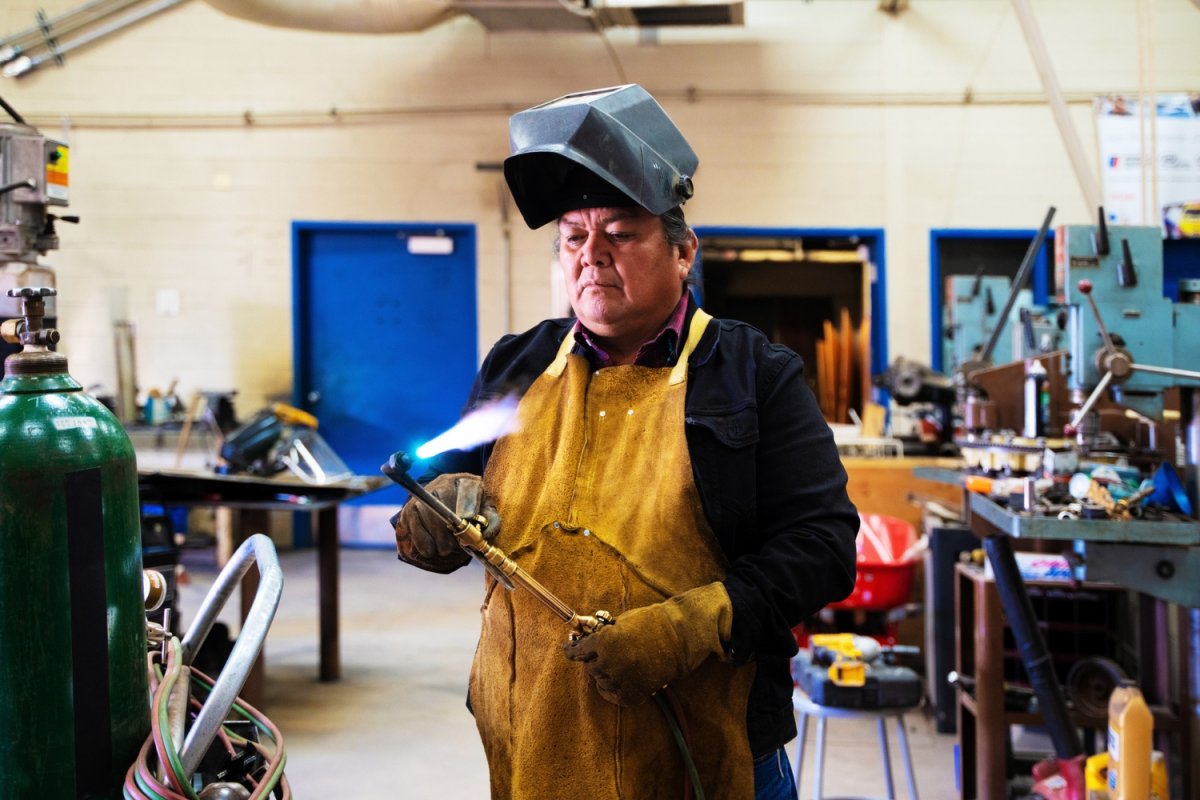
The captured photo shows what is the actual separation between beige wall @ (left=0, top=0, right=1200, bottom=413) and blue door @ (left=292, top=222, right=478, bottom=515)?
16cm

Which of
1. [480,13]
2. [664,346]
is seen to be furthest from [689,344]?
[480,13]

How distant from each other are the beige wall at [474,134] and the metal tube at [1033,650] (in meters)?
4.41

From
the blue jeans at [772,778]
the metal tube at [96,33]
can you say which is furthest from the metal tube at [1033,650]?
the metal tube at [96,33]

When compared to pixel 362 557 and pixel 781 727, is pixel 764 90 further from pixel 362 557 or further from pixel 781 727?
pixel 781 727

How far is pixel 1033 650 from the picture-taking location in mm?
2514

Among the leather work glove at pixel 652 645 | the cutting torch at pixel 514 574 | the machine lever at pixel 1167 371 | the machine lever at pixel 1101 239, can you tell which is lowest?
the leather work glove at pixel 652 645

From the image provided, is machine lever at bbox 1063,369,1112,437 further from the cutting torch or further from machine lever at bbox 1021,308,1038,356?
the cutting torch

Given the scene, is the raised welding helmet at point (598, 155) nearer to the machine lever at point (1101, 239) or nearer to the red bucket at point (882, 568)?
the machine lever at point (1101, 239)

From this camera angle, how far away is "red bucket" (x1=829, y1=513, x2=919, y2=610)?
373 cm

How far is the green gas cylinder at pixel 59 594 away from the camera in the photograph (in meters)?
0.83

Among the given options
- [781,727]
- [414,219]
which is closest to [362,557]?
[414,219]

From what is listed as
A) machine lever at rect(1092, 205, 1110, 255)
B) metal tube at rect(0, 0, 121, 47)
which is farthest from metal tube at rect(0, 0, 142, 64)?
machine lever at rect(1092, 205, 1110, 255)

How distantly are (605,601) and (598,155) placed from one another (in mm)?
539

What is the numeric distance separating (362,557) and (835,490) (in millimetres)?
5713
